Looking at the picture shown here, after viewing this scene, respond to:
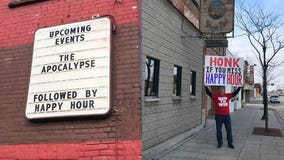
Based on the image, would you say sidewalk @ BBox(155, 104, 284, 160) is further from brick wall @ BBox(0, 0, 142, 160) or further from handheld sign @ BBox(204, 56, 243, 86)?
brick wall @ BBox(0, 0, 142, 160)

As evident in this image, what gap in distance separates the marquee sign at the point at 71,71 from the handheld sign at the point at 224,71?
508cm

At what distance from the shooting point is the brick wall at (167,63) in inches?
371

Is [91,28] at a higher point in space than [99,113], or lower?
higher

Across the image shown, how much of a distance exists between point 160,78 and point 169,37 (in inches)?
57.1

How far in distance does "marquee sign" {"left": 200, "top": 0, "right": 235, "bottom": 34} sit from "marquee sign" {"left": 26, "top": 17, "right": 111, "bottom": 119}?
6.94 m

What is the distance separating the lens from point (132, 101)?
671 centimetres

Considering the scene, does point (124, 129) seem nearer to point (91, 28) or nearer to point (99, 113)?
point (99, 113)

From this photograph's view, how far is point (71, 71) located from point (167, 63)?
4.38 meters

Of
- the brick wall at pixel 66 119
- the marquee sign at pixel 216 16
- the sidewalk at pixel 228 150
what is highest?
the marquee sign at pixel 216 16

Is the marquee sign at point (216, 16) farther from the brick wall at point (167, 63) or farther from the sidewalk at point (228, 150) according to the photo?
the sidewalk at point (228, 150)

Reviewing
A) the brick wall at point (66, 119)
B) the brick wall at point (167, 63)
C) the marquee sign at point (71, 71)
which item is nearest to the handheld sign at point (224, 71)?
the brick wall at point (167, 63)

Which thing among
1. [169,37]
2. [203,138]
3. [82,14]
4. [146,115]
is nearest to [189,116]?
[203,138]

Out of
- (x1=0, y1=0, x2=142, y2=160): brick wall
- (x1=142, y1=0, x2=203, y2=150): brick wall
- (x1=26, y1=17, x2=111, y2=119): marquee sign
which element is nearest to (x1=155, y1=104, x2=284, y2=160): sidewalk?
(x1=142, y1=0, x2=203, y2=150): brick wall

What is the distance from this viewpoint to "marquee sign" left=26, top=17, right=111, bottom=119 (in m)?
6.81
